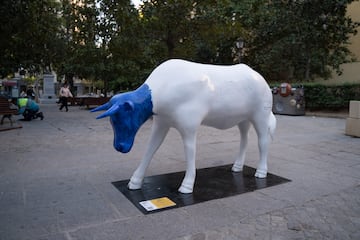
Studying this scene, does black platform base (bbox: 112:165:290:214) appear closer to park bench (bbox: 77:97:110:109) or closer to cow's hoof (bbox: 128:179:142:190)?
cow's hoof (bbox: 128:179:142:190)

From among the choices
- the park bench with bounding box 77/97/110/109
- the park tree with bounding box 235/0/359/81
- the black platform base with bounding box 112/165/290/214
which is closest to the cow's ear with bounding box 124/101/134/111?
the black platform base with bounding box 112/165/290/214

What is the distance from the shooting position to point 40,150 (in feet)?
21.3

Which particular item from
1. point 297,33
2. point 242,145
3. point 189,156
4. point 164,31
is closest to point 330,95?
point 297,33

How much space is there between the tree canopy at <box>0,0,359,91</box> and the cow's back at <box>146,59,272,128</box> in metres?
7.87

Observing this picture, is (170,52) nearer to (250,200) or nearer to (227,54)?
(250,200)

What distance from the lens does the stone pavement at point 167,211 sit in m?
2.90

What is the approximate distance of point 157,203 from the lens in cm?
353

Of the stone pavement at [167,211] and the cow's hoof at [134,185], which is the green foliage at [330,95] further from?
the cow's hoof at [134,185]

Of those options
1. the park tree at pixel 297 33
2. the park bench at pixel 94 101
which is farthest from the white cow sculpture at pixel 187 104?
the park bench at pixel 94 101

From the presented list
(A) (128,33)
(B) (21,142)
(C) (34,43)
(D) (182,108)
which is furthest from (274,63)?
(D) (182,108)

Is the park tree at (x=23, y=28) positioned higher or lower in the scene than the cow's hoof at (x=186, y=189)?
higher

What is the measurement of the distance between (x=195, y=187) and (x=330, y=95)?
1354 cm

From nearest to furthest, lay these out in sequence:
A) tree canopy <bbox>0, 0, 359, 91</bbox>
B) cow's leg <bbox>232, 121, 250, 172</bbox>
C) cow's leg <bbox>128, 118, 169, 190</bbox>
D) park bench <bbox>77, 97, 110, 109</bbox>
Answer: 1. cow's leg <bbox>128, 118, 169, 190</bbox>
2. cow's leg <bbox>232, 121, 250, 172</bbox>
3. tree canopy <bbox>0, 0, 359, 91</bbox>
4. park bench <bbox>77, 97, 110, 109</bbox>

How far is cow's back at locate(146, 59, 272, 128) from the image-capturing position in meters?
3.58
